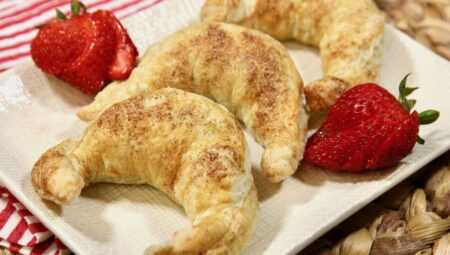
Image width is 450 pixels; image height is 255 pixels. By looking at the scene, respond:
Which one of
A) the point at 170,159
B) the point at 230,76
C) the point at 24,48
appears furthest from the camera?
the point at 24,48

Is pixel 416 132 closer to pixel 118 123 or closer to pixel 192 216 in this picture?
pixel 192 216

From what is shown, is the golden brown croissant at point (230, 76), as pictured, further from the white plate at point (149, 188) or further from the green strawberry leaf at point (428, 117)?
the green strawberry leaf at point (428, 117)

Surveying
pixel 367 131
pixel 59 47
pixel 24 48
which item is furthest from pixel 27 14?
pixel 367 131

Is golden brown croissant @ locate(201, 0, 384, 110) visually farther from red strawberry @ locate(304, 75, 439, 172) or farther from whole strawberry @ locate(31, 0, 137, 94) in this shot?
whole strawberry @ locate(31, 0, 137, 94)

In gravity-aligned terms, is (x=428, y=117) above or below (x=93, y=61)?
below

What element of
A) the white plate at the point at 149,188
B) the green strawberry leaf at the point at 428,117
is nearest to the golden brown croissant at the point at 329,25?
the white plate at the point at 149,188

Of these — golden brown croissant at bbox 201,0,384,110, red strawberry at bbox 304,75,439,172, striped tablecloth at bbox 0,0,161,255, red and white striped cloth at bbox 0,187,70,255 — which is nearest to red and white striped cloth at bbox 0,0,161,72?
striped tablecloth at bbox 0,0,161,255

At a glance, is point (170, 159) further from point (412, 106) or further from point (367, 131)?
A: point (412, 106)

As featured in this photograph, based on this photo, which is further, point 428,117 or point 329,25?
point 329,25
